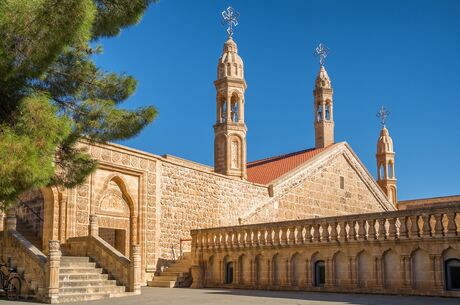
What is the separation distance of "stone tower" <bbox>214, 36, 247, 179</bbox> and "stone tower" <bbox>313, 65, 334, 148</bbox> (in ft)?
30.7

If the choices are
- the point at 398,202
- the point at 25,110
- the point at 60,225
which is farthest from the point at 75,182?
the point at 398,202

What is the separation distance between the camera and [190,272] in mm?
20750

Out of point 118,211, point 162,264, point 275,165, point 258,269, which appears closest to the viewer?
point 258,269

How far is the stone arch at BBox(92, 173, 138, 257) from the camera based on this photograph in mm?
20219

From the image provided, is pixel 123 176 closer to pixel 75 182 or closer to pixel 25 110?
pixel 75 182

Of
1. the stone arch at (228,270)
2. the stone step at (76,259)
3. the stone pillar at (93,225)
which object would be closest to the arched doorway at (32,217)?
the stone pillar at (93,225)

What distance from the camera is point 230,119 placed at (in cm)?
2839

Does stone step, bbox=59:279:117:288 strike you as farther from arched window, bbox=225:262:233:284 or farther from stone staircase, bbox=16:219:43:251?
arched window, bbox=225:262:233:284

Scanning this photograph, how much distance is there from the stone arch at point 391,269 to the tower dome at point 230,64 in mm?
15013

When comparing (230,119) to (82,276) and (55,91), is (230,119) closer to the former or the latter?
(82,276)

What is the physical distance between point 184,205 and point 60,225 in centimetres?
588

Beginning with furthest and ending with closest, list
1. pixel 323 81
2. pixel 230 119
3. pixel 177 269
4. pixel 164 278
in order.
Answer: pixel 323 81 < pixel 230 119 < pixel 177 269 < pixel 164 278

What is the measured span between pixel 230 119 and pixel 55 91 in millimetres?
16526

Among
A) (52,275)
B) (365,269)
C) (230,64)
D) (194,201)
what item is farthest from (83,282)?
(230,64)
